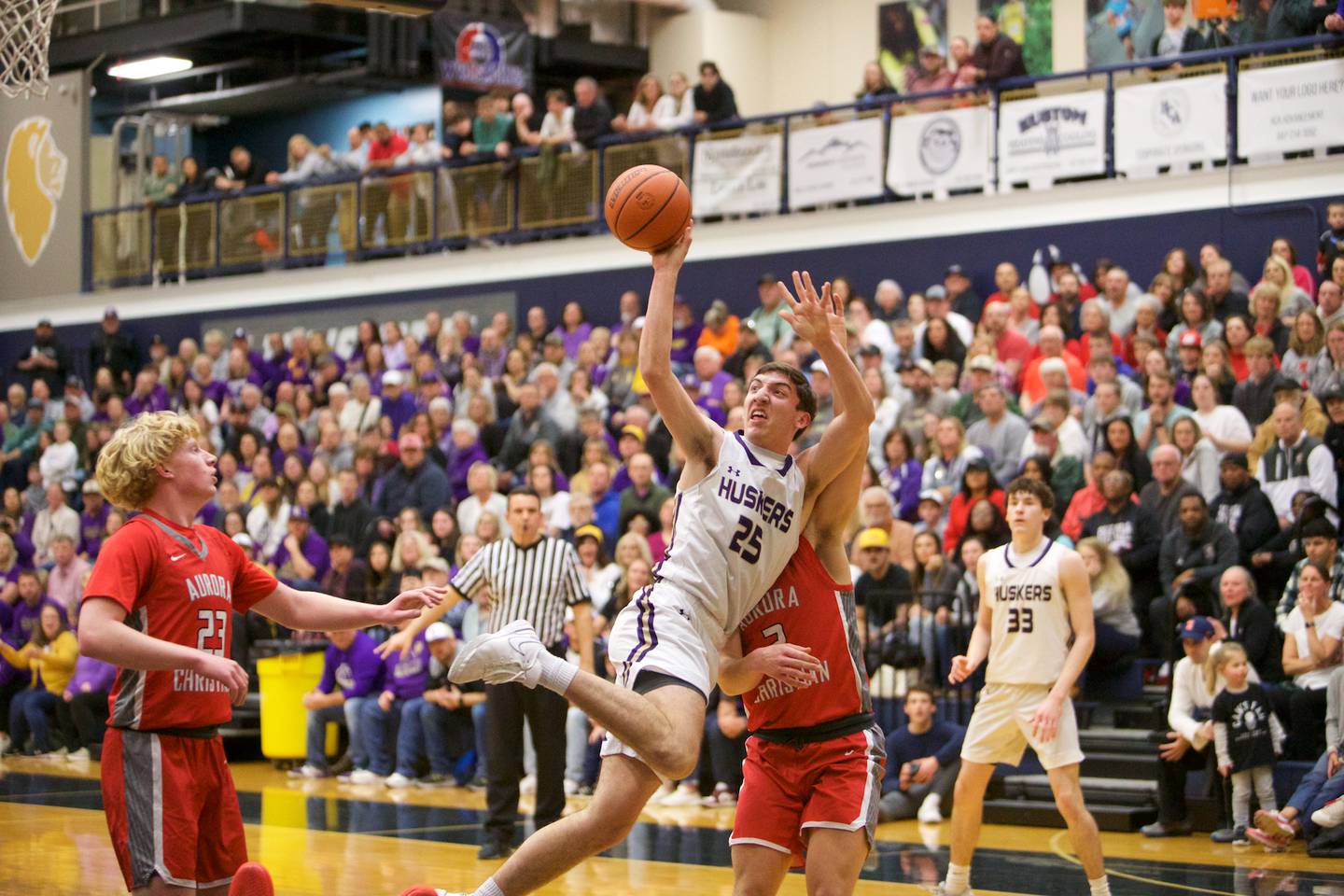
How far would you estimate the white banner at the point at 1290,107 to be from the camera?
1327cm

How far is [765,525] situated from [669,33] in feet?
59.9

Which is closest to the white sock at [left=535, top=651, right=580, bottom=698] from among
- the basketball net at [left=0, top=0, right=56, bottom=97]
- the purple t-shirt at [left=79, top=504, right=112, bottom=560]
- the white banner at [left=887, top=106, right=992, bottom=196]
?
the basketball net at [left=0, top=0, right=56, bottom=97]

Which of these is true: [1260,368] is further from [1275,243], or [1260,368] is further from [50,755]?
[50,755]

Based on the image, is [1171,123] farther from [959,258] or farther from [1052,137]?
[959,258]

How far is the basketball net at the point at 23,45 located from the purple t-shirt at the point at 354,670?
555 centimetres

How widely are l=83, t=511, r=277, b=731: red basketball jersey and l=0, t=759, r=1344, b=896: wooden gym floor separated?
3596mm

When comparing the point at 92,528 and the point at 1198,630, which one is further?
the point at 92,528

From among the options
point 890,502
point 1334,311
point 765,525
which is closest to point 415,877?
point 765,525

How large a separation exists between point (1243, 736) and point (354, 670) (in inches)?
274

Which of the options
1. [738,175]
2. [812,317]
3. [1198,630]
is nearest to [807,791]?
[812,317]

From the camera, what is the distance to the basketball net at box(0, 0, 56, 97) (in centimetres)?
895

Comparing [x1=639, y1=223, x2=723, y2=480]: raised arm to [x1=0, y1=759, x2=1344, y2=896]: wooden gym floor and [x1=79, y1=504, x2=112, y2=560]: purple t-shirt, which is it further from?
[x1=79, y1=504, x2=112, y2=560]: purple t-shirt

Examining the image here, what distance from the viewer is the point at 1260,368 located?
1154 centimetres

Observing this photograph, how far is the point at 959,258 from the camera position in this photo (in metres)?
15.7
